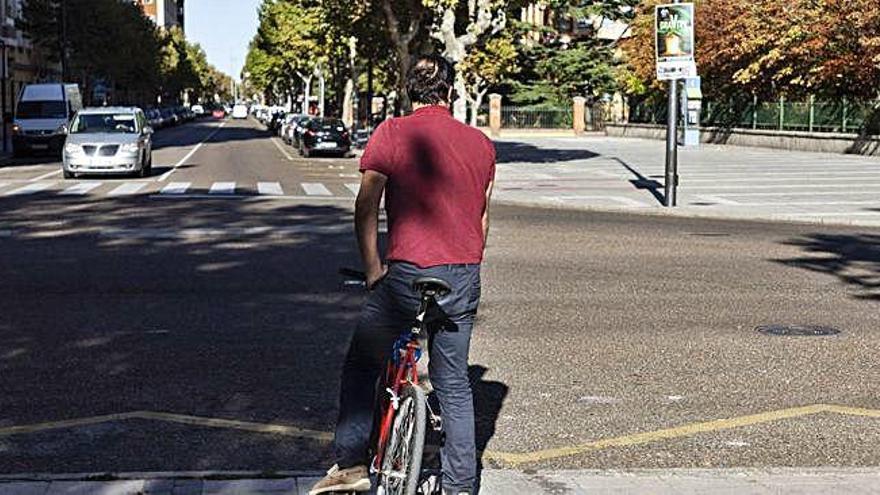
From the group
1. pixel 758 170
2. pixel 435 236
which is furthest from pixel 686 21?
pixel 435 236

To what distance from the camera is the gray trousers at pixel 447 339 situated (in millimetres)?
5230

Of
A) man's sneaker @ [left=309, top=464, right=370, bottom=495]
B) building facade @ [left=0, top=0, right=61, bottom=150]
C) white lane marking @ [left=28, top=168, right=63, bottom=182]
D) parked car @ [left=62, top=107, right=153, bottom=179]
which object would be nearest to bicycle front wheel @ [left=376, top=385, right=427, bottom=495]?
man's sneaker @ [left=309, top=464, right=370, bottom=495]

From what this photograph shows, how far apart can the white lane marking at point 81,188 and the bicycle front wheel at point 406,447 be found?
2247cm

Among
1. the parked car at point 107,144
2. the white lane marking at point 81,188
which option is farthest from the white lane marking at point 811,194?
the parked car at point 107,144

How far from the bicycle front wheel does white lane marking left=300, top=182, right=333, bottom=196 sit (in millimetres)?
22445

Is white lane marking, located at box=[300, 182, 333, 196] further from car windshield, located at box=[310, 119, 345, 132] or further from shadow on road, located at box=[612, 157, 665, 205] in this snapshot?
car windshield, located at box=[310, 119, 345, 132]

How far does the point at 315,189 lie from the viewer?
29.2 metres

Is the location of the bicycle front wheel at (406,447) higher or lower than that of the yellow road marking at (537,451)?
higher

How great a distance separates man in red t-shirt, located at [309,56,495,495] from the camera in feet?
17.1

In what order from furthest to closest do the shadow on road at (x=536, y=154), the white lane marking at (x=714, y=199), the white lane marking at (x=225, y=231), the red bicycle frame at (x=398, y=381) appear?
the shadow on road at (x=536, y=154) < the white lane marking at (x=714, y=199) < the white lane marking at (x=225, y=231) < the red bicycle frame at (x=398, y=381)

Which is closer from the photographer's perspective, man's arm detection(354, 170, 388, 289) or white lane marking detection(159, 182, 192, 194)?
man's arm detection(354, 170, 388, 289)

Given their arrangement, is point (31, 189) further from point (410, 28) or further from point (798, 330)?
point (798, 330)

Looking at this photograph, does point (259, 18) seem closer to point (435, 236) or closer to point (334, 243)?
point (334, 243)

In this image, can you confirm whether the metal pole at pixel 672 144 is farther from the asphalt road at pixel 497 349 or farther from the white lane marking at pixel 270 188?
the white lane marking at pixel 270 188
